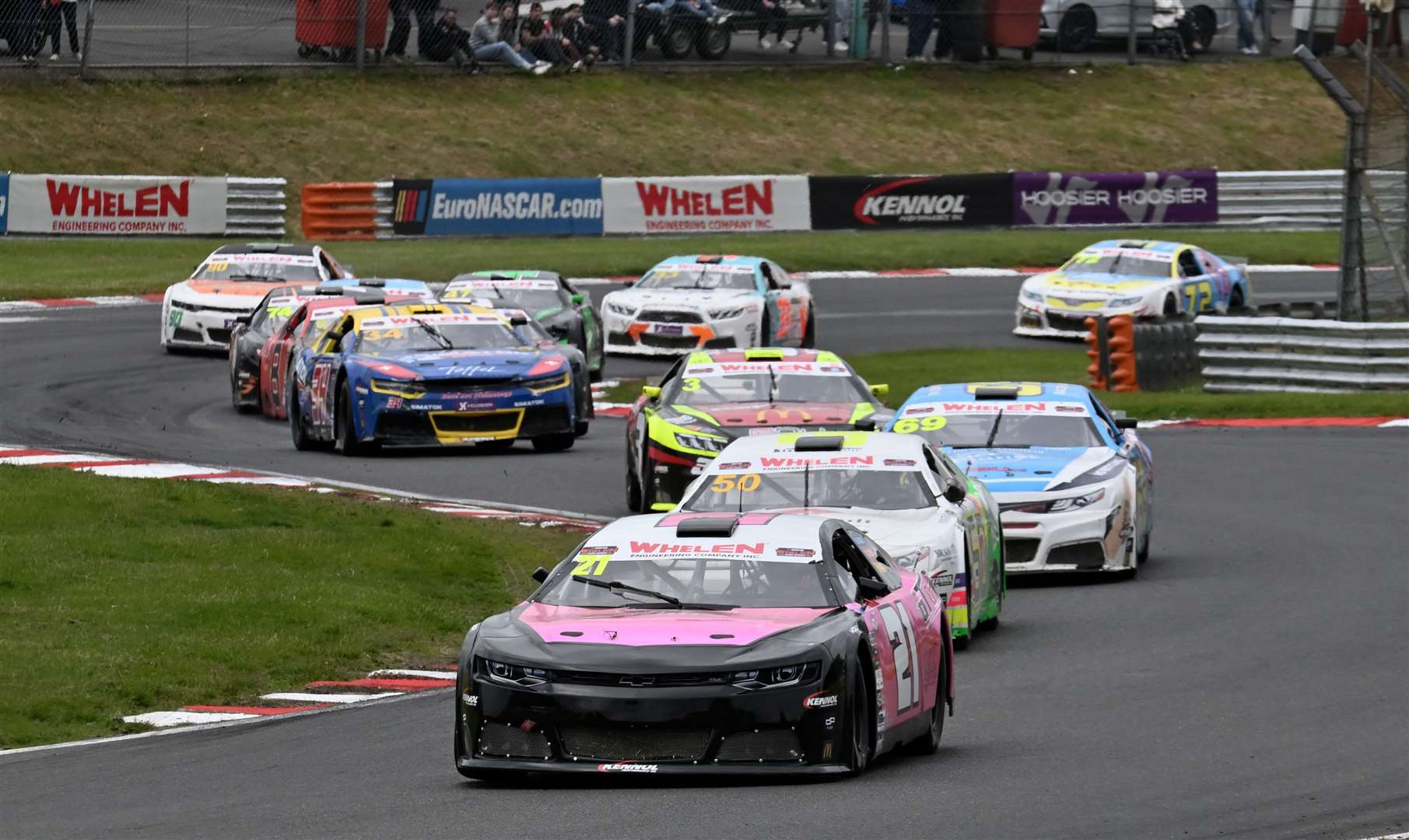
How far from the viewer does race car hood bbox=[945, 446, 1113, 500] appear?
16.5m

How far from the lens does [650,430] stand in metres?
18.9

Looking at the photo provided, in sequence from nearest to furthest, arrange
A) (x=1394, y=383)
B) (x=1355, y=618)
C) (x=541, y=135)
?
1. (x=1355, y=618)
2. (x=1394, y=383)
3. (x=541, y=135)

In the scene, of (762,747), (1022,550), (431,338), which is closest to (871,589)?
(762,747)

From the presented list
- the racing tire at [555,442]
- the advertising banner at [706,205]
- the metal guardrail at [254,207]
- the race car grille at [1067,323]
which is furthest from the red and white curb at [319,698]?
the advertising banner at [706,205]

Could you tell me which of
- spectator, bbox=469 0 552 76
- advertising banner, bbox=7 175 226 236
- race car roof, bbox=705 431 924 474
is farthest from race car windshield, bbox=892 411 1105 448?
spectator, bbox=469 0 552 76

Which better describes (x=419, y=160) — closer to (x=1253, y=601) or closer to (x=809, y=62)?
(x=809, y=62)

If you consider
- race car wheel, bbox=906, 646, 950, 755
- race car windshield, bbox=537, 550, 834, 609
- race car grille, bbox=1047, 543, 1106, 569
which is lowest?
race car grille, bbox=1047, 543, 1106, 569

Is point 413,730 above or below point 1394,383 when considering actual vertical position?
above

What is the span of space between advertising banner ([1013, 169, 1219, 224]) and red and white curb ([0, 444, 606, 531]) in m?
26.8

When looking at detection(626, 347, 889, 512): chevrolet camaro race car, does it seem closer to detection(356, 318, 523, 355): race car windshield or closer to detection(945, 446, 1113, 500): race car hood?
detection(945, 446, 1113, 500): race car hood

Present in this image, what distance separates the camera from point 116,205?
42.1 meters

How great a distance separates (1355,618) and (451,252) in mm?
28663

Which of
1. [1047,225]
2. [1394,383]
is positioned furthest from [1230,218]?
[1394,383]

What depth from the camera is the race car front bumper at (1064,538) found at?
53.9 feet
